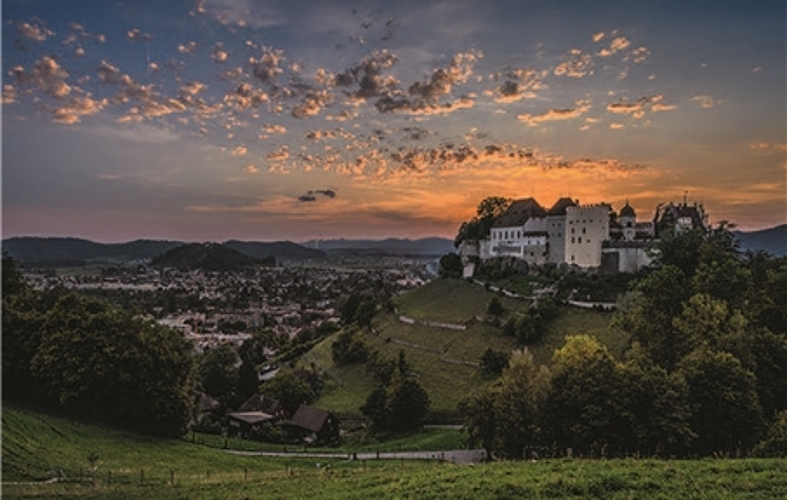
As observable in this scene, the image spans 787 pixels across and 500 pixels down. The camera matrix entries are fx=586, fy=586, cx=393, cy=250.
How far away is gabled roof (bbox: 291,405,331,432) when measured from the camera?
145ft

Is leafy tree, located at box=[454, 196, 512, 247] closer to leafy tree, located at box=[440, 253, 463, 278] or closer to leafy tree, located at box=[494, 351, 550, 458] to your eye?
leafy tree, located at box=[440, 253, 463, 278]

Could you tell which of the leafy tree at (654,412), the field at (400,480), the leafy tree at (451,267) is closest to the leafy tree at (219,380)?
the leafy tree at (451,267)

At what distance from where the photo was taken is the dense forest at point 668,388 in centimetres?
2200

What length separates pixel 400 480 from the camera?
51.4ft

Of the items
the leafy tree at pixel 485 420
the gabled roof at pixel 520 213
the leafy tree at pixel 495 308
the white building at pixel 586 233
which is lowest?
the leafy tree at pixel 485 420

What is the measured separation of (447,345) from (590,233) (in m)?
20.2

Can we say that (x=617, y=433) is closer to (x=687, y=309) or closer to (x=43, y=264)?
(x=687, y=309)

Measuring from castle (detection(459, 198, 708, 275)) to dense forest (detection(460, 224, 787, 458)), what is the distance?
997 inches

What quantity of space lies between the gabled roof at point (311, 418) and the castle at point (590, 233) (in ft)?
106

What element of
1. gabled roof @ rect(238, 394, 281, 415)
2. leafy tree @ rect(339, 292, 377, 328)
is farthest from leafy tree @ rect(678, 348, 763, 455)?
leafy tree @ rect(339, 292, 377, 328)

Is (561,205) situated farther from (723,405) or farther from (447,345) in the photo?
(723,405)

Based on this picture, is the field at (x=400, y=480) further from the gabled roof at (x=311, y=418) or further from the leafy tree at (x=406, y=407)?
the gabled roof at (x=311, y=418)

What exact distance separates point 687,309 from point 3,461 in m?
28.1

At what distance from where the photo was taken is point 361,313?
70.6 metres
